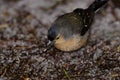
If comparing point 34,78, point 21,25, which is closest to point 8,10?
point 21,25

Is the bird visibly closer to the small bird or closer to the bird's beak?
the small bird

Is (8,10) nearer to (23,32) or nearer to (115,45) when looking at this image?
(23,32)

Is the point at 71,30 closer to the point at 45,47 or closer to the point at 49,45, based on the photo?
the point at 49,45

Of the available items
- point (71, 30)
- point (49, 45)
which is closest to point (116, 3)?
point (71, 30)

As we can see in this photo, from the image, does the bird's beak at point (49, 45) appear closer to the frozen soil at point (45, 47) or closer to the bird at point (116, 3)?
the frozen soil at point (45, 47)

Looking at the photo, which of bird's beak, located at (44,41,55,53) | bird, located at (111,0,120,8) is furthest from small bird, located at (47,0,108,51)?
bird, located at (111,0,120,8)

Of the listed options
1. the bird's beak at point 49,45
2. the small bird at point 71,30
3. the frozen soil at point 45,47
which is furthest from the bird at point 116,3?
the bird's beak at point 49,45
